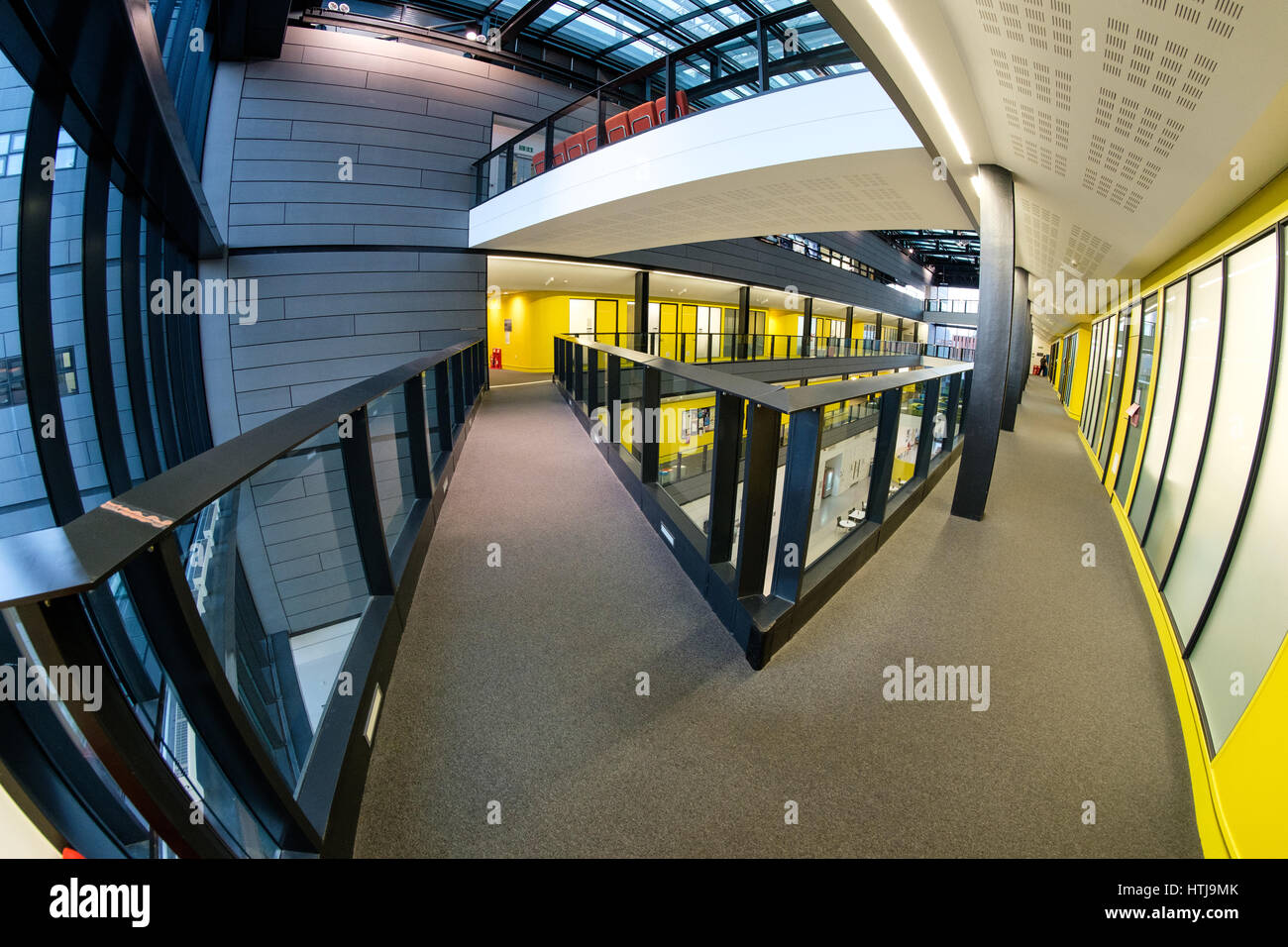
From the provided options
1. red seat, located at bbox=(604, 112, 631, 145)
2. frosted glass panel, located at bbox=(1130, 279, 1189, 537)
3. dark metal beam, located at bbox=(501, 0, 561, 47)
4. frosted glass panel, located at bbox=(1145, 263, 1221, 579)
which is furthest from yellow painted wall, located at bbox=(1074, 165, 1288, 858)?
dark metal beam, located at bbox=(501, 0, 561, 47)

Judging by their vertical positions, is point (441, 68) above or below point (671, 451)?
above

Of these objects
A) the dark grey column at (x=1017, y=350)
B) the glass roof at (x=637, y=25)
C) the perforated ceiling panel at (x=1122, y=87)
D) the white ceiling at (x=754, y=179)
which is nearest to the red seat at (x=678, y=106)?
the white ceiling at (x=754, y=179)

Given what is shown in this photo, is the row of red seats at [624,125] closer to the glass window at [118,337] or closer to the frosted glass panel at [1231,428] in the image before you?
the glass window at [118,337]

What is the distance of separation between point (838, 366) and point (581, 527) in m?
13.3

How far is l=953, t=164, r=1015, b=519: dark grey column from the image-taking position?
3592 mm

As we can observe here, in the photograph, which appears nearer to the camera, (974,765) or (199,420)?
(974,765)

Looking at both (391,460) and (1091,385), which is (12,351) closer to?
(391,460)

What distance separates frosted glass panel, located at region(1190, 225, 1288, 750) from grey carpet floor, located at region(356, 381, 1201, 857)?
0.18 m

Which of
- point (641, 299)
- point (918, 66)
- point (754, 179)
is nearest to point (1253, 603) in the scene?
point (918, 66)

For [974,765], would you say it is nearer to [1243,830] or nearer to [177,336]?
[1243,830]

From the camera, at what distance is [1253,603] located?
5.60 feet

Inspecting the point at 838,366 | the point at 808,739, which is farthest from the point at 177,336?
the point at 838,366

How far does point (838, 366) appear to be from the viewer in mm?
14320

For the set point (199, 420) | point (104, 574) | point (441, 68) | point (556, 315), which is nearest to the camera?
point (104, 574)
